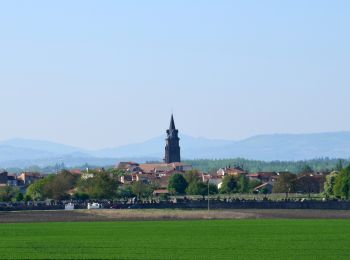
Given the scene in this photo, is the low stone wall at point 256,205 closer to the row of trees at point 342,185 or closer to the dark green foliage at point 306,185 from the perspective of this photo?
the row of trees at point 342,185

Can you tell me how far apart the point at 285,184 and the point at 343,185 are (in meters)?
35.3

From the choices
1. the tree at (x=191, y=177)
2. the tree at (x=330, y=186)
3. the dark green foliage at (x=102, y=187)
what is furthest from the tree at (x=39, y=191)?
the tree at (x=330, y=186)

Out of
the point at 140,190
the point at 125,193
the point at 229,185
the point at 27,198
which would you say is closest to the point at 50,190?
the point at 27,198

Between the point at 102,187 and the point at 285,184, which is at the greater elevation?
the point at 285,184

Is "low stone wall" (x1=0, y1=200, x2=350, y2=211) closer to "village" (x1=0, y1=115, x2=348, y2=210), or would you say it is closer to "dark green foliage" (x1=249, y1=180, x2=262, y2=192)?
"village" (x1=0, y1=115, x2=348, y2=210)

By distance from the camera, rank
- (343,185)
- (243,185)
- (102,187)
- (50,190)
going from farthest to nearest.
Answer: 1. (243,185)
2. (50,190)
3. (102,187)
4. (343,185)

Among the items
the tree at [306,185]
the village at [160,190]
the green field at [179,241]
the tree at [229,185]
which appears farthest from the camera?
the tree at [306,185]

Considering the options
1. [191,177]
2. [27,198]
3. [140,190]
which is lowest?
[27,198]

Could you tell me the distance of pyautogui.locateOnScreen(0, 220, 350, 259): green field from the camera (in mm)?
48406

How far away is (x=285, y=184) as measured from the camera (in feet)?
566

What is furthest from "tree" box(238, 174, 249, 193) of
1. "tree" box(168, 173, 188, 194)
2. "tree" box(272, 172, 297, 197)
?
"tree" box(168, 173, 188, 194)

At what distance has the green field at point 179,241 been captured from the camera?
48406mm

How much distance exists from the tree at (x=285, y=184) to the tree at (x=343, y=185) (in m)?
30.4

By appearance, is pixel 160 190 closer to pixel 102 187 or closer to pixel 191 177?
pixel 191 177
